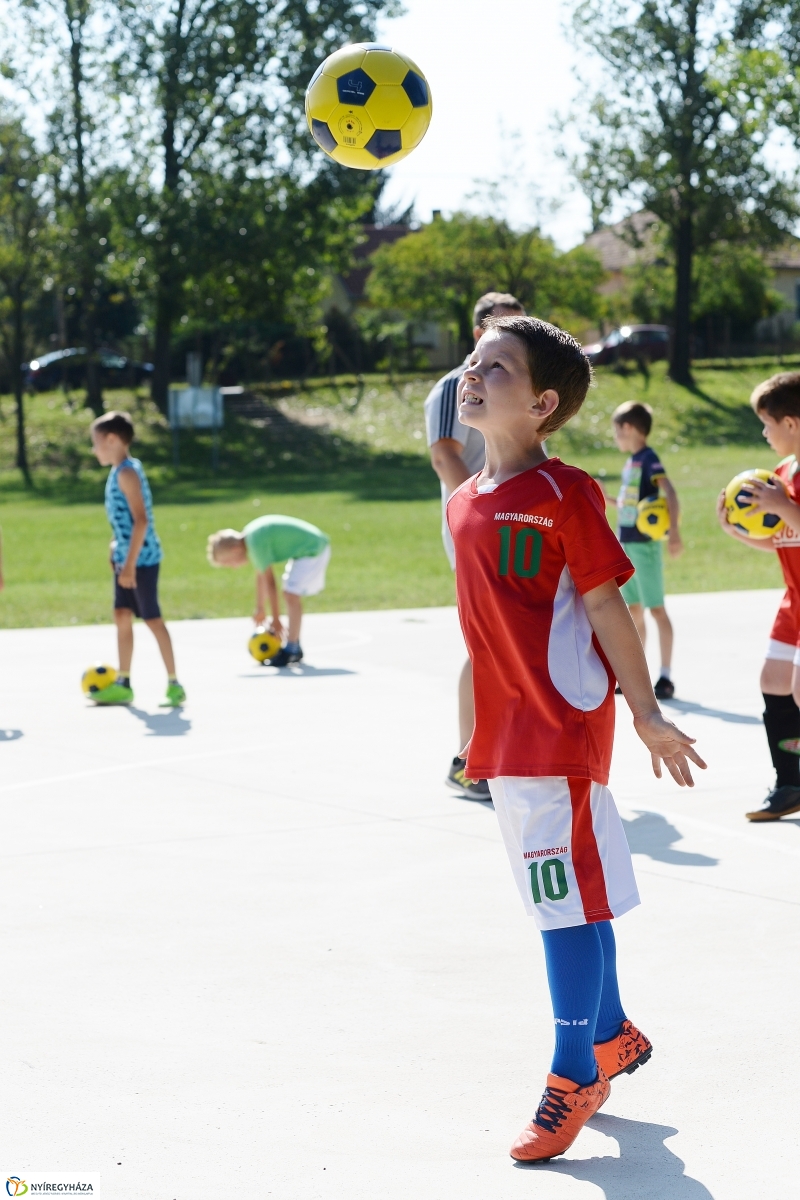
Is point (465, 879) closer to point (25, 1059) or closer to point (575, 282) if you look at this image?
point (25, 1059)

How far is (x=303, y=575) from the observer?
36.1 ft

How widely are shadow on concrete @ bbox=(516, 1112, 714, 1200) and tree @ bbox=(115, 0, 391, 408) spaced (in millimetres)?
37484

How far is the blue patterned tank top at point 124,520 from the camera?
366 inches

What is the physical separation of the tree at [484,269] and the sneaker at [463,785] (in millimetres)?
41194

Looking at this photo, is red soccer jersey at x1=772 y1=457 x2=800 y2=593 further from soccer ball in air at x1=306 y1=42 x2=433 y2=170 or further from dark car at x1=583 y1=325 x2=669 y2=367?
dark car at x1=583 y1=325 x2=669 y2=367

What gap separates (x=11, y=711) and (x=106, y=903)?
4.03 metres

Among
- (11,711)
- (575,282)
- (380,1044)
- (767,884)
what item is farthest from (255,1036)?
(575,282)

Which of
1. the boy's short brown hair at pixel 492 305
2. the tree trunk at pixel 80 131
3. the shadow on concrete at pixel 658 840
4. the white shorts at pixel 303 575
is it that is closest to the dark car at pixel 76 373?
the tree trunk at pixel 80 131

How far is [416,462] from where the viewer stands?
38.1 m

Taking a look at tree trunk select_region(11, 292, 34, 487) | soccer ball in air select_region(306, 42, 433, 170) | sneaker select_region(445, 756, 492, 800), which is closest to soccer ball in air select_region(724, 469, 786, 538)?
sneaker select_region(445, 756, 492, 800)

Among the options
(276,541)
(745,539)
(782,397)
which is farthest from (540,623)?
(276,541)

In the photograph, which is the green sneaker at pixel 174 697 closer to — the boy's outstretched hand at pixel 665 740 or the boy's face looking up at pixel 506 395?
the boy's face looking up at pixel 506 395

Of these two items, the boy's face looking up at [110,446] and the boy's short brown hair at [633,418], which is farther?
the boy's short brown hair at [633,418]

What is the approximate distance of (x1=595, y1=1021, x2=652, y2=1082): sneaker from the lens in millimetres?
3518
